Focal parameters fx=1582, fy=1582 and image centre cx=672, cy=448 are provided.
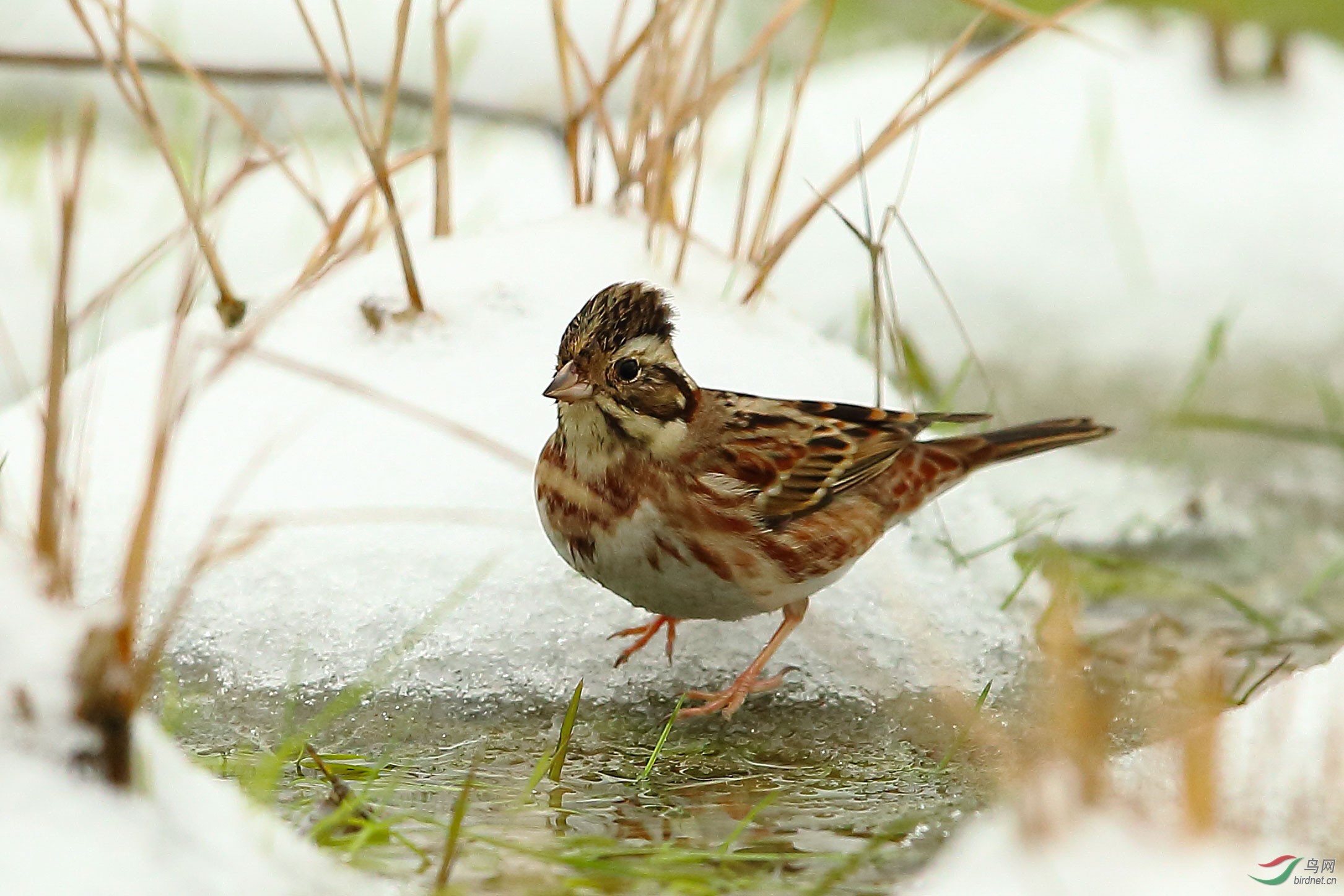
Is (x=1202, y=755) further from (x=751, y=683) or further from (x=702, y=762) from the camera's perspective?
(x=751, y=683)

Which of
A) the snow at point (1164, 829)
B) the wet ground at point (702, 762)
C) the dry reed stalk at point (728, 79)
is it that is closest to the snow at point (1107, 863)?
the snow at point (1164, 829)

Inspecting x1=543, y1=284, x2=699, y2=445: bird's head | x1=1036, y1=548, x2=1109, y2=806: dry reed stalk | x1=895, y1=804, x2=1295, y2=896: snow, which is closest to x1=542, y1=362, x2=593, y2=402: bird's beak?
x1=543, y1=284, x2=699, y2=445: bird's head

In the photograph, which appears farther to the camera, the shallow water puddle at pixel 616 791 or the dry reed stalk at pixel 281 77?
the dry reed stalk at pixel 281 77

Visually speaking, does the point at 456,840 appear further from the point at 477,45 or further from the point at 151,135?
the point at 477,45

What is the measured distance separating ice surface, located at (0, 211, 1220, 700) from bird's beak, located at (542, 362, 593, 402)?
1.21 feet

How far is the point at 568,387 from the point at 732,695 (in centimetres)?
74

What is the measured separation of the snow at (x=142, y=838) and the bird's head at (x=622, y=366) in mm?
1308

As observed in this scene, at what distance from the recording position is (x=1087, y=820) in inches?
81.3

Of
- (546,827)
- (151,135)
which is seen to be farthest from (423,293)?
(546,827)

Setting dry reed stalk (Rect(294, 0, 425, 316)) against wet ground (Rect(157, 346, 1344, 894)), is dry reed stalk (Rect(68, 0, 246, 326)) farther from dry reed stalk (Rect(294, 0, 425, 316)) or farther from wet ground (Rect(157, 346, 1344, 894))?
wet ground (Rect(157, 346, 1344, 894))

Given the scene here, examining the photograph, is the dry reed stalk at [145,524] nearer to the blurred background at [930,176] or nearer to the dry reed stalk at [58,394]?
the dry reed stalk at [58,394]

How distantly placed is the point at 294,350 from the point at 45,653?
1891 mm

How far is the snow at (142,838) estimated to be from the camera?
1.99 metres

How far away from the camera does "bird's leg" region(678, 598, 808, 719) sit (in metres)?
3.36
